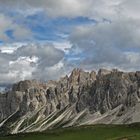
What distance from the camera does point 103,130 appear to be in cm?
17562

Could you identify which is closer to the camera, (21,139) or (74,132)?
(21,139)

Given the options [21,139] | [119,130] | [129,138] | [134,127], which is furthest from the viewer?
[134,127]

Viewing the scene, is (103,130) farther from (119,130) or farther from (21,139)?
(21,139)

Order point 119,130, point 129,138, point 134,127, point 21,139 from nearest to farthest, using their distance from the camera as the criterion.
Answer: point 129,138, point 21,139, point 119,130, point 134,127

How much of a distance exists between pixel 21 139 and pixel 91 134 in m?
27.6

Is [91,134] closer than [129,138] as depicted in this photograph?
No

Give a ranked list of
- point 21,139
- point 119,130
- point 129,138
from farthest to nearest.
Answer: point 119,130 → point 21,139 → point 129,138

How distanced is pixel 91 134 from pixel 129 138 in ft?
116

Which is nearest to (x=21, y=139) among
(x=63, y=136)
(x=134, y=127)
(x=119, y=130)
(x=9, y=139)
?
(x=9, y=139)

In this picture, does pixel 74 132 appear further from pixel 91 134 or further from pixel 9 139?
pixel 9 139

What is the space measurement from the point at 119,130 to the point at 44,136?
3194 cm

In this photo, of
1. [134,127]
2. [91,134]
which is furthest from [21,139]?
[134,127]

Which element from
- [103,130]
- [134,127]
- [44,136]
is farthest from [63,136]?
[134,127]

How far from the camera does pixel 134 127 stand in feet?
614
